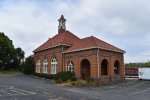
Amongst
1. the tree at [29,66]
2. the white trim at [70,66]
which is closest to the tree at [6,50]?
the tree at [29,66]

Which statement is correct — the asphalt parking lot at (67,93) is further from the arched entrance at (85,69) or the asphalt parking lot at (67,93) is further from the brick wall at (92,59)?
the arched entrance at (85,69)

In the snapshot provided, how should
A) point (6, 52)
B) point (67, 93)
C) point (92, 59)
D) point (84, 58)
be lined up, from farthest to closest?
point (6, 52), point (84, 58), point (92, 59), point (67, 93)

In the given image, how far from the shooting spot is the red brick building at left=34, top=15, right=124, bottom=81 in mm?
37688

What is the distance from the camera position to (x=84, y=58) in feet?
128

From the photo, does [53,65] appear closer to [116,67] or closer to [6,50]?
[116,67]

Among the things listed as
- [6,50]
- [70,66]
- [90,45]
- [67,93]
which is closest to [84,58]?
[90,45]

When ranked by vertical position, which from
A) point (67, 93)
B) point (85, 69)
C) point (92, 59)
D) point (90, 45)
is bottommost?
point (67, 93)

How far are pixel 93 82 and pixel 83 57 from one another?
4.85m

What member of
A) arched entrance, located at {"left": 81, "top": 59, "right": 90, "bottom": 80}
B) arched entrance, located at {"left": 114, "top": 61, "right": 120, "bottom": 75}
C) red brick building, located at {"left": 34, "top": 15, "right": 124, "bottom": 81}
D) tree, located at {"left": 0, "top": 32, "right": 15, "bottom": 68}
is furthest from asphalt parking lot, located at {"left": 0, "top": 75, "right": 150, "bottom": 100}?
tree, located at {"left": 0, "top": 32, "right": 15, "bottom": 68}

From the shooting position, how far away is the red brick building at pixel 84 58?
37.7m

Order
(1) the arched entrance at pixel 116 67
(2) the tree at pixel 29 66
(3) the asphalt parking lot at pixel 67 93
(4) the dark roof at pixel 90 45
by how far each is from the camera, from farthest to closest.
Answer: (2) the tree at pixel 29 66
(1) the arched entrance at pixel 116 67
(4) the dark roof at pixel 90 45
(3) the asphalt parking lot at pixel 67 93

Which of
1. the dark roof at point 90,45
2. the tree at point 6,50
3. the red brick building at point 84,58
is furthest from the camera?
the tree at point 6,50

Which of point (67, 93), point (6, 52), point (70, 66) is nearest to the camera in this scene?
point (67, 93)

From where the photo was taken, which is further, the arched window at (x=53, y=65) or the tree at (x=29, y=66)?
the tree at (x=29, y=66)
